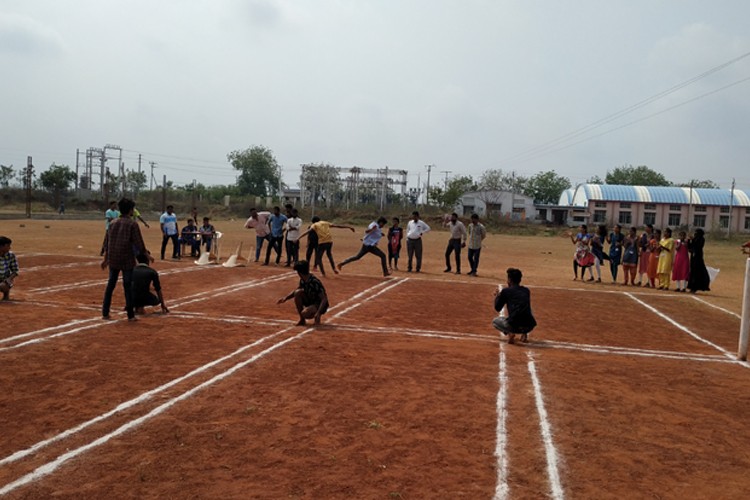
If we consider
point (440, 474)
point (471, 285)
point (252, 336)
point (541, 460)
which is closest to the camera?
point (440, 474)

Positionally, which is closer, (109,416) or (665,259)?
(109,416)

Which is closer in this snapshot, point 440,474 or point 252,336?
point 440,474

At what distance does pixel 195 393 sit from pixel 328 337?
3120 millimetres

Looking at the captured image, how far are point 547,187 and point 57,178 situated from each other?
3512 inches

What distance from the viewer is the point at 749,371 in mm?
8180

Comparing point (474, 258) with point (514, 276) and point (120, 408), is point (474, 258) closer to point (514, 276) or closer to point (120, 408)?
point (514, 276)

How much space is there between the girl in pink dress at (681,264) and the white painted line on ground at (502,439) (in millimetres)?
12006

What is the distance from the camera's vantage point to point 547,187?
12675cm

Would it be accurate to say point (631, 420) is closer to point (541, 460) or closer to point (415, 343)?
point (541, 460)

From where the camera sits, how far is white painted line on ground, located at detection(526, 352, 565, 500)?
14.1ft

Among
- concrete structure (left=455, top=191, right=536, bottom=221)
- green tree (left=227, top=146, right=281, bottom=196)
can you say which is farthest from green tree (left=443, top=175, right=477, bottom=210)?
green tree (left=227, top=146, right=281, bottom=196)

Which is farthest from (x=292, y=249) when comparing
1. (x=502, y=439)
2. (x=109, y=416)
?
(x=502, y=439)

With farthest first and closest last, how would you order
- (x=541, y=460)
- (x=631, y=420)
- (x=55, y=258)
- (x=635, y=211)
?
(x=635, y=211) < (x=55, y=258) < (x=631, y=420) < (x=541, y=460)

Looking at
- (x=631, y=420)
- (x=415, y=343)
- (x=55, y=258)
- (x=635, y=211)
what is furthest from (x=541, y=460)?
(x=635, y=211)
